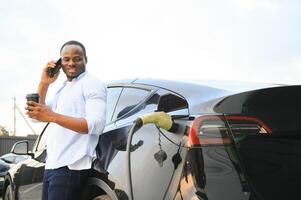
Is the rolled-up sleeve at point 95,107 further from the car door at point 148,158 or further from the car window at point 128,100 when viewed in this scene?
the car window at point 128,100

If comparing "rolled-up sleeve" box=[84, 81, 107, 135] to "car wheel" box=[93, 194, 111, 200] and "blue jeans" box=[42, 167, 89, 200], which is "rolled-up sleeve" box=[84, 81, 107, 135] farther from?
"car wheel" box=[93, 194, 111, 200]

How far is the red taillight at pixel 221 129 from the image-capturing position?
9.06 feet

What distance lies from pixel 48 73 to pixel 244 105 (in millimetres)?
1657

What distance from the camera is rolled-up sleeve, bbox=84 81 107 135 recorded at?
3.36 meters

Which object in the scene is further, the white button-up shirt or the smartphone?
the smartphone

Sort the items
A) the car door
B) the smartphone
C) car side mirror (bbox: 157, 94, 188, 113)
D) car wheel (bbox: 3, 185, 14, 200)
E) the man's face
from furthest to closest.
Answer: car wheel (bbox: 3, 185, 14, 200)
the smartphone
the man's face
car side mirror (bbox: 157, 94, 188, 113)
the car door

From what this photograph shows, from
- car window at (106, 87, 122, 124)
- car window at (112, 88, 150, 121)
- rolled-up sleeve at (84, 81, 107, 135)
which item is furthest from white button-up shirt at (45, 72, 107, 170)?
car window at (106, 87, 122, 124)

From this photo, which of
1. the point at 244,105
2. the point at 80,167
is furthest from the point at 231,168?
the point at 80,167

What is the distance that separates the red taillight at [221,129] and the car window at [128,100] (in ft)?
3.11

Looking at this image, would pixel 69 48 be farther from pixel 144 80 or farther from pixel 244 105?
pixel 244 105

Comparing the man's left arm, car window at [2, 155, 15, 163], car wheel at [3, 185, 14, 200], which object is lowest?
car window at [2, 155, 15, 163]

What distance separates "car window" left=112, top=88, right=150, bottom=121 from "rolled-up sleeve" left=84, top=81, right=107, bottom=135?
12.8 inches

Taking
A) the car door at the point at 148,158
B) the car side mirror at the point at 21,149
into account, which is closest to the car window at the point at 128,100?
the car door at the point at 148,158

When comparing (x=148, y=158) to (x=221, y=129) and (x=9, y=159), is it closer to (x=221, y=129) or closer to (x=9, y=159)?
(x=221, y=129)
